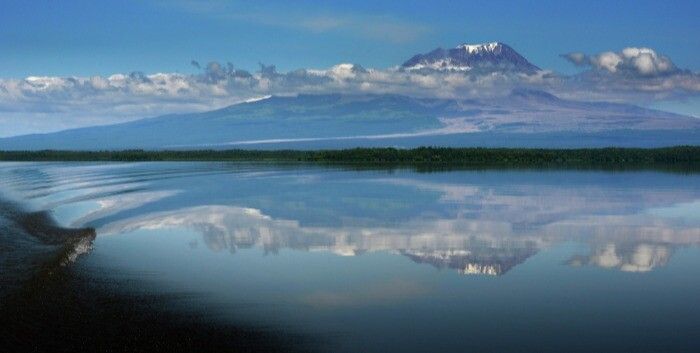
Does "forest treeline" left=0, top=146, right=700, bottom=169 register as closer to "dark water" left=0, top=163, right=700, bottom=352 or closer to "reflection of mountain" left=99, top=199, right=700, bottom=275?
"dark water" left=0, top=163, right=700, bottom=352

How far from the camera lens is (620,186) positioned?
4803 cm

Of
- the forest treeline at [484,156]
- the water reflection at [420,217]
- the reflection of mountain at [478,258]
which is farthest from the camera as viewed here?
the forest treeline at [484,156]

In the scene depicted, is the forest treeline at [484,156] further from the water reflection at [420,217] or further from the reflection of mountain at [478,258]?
the reflection of mountain at [478,258]

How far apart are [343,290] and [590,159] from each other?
86.7m

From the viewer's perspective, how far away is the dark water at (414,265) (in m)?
12.3

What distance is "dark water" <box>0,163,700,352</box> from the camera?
40.3 feet

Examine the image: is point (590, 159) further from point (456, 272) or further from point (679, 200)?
point (456, 272)

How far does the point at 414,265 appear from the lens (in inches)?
728

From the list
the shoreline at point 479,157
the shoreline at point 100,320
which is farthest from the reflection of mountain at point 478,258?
the shoreline at point 479,157

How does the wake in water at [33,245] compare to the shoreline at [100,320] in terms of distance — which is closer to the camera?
the shoreline at [100,320]

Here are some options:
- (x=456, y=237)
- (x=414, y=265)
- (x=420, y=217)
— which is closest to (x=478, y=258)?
(x=414, y=265)

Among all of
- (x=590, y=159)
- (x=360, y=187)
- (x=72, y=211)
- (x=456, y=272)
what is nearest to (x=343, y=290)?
(x=456, y=272)

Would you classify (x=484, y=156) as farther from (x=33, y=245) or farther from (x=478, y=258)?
(x=33, y=245)

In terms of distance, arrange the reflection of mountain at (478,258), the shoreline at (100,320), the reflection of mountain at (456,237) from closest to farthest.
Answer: the shoreline at (100,320) < the reflection of mountain at (478,258) < the reflection of mountain at (456,237)
